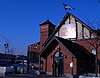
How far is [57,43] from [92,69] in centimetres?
665

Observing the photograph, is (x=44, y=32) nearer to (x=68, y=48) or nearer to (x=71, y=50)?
(x=68, y=48)

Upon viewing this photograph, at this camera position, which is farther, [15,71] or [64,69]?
[15,71]

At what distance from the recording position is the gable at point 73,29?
4284cm

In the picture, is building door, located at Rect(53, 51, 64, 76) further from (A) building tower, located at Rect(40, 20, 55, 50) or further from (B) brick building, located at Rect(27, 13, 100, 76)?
(A) building tower, located at Rect(40, 20, 55, 50)

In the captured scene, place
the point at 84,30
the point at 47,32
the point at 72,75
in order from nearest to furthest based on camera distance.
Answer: the point at 72,75 → the point at 84,30 → the point at 47,32

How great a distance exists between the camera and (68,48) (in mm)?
39031

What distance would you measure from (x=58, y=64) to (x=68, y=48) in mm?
3736

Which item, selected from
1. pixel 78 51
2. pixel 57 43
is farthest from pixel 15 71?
pixel 78 51

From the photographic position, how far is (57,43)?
1639 inches

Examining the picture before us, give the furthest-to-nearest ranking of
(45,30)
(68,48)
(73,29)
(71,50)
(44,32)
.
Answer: (44,32) < (45,30) < (73,29) < (68,48) < (71,50)

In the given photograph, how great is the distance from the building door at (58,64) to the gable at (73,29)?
4.96m

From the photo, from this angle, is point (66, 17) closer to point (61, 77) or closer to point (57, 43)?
point (57, 43)

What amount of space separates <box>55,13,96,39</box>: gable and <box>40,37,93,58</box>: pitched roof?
7.15 ft

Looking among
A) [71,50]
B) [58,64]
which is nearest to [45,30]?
[58,64]
